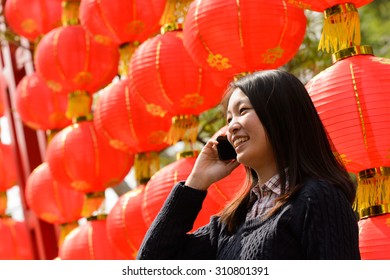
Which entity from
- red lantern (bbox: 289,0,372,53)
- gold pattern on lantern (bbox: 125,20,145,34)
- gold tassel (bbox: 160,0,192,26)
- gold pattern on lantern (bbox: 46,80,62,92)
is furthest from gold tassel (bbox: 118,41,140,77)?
red lantern (bbox: 289,0,372,53)

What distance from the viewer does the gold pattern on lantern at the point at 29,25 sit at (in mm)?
5379

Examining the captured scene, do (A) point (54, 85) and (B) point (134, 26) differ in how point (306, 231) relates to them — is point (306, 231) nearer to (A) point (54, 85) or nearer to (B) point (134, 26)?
(B) point (134, 26)

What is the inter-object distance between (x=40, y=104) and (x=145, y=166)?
4.21 feet

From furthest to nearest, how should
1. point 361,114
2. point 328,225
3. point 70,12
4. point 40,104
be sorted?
point 40,104
point 70,12
point 361,114
point 328,225

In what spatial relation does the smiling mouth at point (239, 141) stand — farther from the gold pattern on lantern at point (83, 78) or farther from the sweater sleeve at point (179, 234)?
the gold pattern on lantern at point (83, 78)

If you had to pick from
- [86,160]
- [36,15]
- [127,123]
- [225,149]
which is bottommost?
[86,160]

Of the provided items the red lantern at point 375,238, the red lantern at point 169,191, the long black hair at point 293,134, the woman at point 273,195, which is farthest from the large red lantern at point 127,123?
the long black hair at point 293,134

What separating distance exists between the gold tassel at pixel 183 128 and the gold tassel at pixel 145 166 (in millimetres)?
500

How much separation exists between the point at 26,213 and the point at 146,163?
11.9ft

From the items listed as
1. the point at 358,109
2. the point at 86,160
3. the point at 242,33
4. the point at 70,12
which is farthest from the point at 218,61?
the point at 70,12

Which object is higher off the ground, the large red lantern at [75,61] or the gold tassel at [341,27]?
the gold tassel at [341,27]

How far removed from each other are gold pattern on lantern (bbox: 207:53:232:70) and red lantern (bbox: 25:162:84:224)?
205 centimetres

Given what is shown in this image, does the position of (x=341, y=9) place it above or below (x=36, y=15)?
above

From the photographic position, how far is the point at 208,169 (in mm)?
1931
